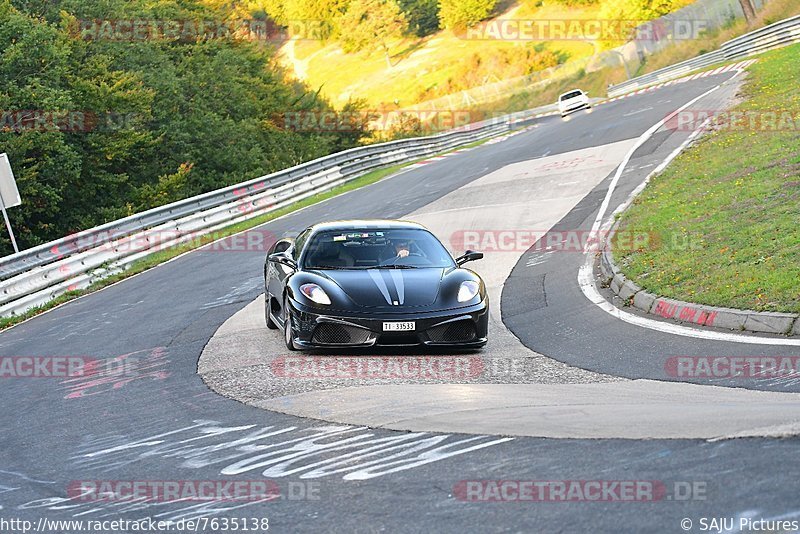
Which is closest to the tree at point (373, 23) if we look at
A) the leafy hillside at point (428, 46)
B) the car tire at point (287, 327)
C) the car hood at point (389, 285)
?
the leafy hillside at point (428, 46)

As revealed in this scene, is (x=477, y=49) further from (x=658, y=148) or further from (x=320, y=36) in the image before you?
(x=658, y=148)

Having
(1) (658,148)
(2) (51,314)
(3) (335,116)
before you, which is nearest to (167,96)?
(3) (335,116)

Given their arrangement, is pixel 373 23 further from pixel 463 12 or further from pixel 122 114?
pixel 122 114

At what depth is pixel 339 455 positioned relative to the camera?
617cm

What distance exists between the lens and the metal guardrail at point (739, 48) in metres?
47.2

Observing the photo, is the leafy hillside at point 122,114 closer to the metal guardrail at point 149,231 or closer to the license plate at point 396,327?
the metal guardrail at point 149,231

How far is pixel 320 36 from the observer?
411 ft

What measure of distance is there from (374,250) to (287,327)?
147 cm

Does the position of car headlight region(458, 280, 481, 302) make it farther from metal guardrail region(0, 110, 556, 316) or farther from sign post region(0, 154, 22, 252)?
Result: sign post region(0, 154, 22, 252)

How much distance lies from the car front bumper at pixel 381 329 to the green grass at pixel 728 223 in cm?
253

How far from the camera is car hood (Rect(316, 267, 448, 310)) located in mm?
10297

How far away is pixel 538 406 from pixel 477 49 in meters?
95.9

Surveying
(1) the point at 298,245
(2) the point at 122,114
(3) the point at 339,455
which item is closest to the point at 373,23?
(2) the point at 122,114

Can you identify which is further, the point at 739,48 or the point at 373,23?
the point at 373,23
